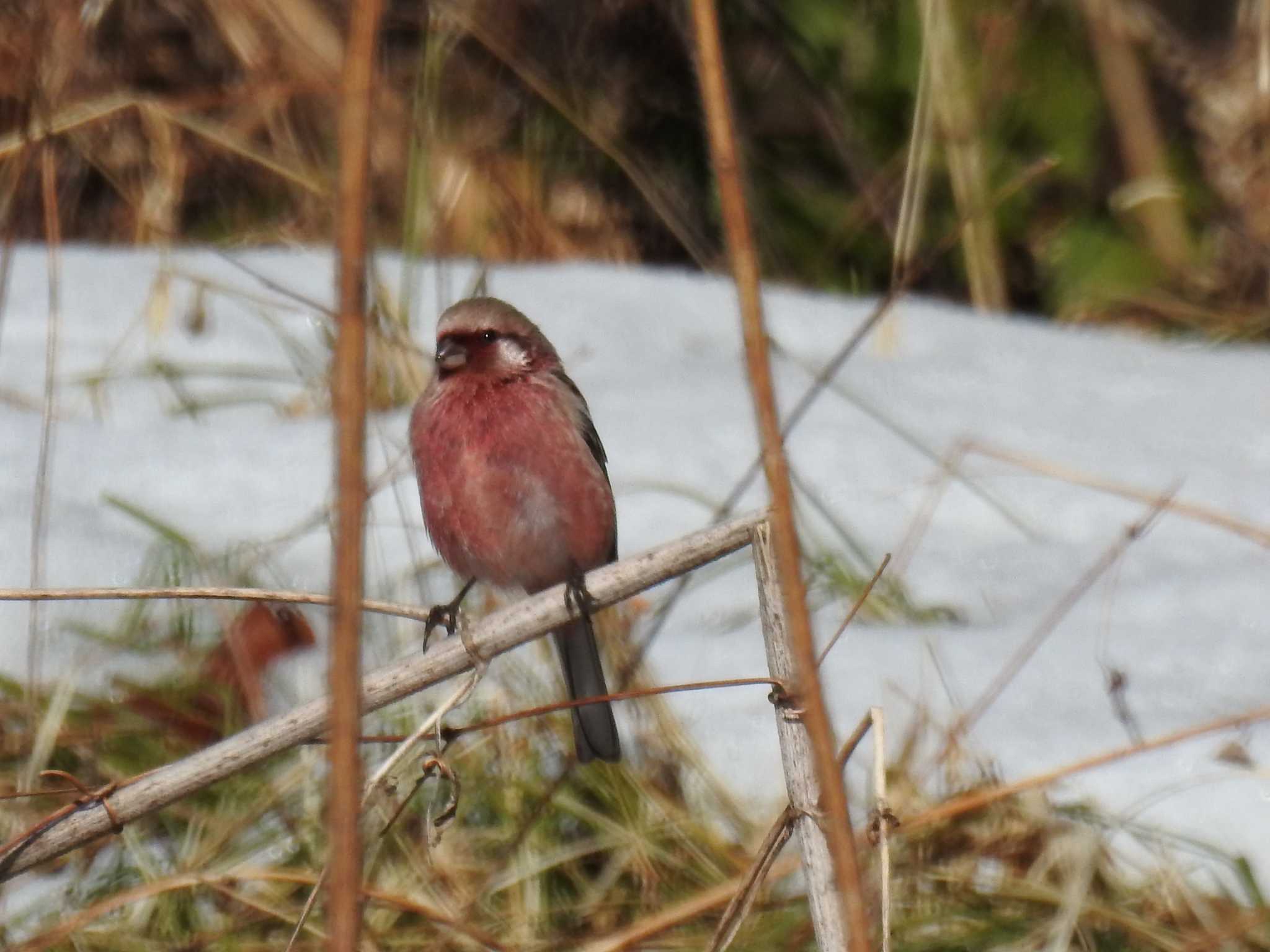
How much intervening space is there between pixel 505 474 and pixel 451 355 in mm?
231

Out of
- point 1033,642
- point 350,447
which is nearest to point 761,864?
point 350,447

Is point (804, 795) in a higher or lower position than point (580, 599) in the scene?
lower

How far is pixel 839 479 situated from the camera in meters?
4.36

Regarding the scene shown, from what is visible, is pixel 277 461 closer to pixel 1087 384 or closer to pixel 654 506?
pixel 654 506

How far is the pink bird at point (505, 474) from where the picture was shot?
2.93m

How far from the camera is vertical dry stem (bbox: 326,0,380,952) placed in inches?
45.4

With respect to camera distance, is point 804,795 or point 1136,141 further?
point 1136,141

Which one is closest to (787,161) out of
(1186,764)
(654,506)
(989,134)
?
(989,134)

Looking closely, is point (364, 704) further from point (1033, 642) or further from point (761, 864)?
point (1033, 642)

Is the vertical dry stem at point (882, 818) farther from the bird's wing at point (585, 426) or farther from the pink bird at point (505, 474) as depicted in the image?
the bird's wing at point (585, 426)

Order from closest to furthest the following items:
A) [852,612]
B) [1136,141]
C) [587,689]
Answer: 1. [852,612]
2. [587,689]
3. [1136,141]

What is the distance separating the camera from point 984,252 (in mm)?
5996

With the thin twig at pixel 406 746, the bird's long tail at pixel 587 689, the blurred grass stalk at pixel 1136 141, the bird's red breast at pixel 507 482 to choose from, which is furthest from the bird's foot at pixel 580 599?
the blurred grass stalk at pixel 1136 141

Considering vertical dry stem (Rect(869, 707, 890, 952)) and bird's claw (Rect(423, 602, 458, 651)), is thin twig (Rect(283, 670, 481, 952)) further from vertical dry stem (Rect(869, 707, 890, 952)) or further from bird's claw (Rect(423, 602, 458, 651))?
bird's claw (Rect(423, 602, 458, 651))
